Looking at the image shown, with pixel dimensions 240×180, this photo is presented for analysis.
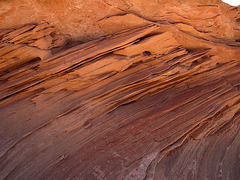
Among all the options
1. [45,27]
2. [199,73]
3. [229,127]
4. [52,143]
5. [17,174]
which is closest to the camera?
[17,174]

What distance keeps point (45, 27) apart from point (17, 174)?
9.80ft

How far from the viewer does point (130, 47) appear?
4.42 meters

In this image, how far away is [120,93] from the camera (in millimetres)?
4562

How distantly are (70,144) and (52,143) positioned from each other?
363 mm

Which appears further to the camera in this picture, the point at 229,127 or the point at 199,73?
the point at 199,73

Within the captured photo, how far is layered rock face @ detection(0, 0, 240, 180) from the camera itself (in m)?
3.89

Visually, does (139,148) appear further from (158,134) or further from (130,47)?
(130,47)

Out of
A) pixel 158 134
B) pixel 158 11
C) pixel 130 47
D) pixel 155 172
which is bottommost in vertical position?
pixel 155 172

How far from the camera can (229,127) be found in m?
4.64

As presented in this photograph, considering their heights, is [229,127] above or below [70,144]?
above

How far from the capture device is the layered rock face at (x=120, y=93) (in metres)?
3.89

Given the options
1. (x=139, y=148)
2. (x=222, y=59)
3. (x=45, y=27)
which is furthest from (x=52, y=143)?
(x=222, y=59)

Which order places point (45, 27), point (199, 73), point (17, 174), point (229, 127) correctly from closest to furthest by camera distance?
point (17, 174) < point (45, 27) < point (229, 127) < point (199, 73)

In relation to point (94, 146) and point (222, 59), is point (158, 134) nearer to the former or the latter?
point (94, 146)
